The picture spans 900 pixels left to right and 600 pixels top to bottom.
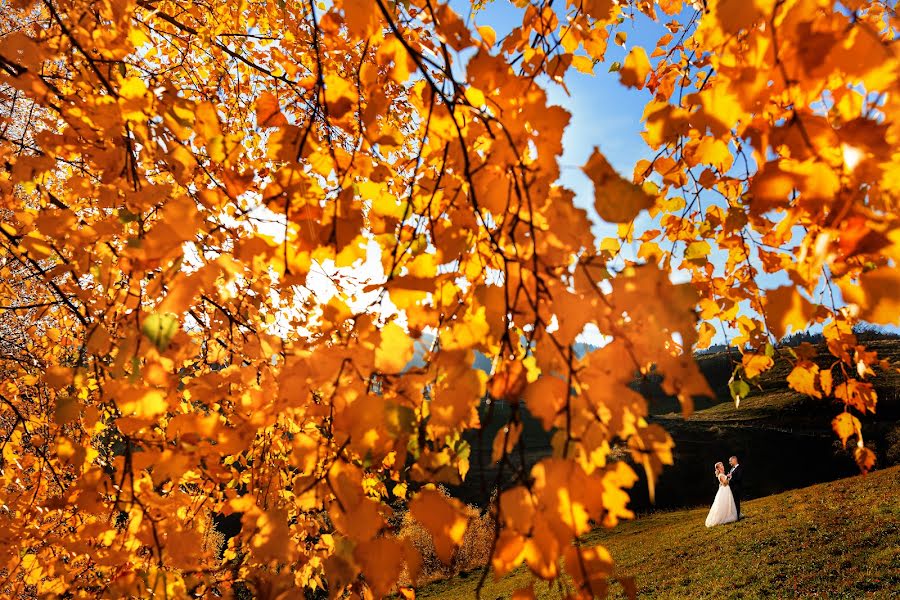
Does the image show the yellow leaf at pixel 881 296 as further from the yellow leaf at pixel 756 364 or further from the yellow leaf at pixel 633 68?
the yellow leaf at pixel 756 364

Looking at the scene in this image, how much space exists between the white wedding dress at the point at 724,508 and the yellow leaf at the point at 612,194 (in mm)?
9351

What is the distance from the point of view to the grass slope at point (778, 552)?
18.2ft

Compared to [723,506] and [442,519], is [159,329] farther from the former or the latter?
[723,506]

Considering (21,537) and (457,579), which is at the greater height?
(21,537)

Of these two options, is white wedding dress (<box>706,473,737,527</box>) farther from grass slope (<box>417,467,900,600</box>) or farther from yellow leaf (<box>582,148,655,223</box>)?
yellow leaf (<box>582,148,655,223</box>)

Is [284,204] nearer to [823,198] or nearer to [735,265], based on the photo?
[823,198]

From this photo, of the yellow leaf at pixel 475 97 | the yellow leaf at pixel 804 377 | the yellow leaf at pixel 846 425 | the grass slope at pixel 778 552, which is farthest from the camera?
the grass slope at pixel 778 552

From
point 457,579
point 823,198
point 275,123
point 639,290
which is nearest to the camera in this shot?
point 823,198

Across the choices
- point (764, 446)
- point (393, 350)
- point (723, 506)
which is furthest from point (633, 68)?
point (764, 446)

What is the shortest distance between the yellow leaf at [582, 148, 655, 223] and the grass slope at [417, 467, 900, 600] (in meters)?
6.59

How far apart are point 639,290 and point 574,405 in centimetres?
22

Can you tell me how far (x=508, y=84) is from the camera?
1.04 metres

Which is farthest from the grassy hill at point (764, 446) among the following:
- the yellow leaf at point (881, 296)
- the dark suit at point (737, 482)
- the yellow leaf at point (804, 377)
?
the yellow leaf at point (881, 296)

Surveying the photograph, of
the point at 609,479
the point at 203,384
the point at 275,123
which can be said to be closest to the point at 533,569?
the point at 609,479
